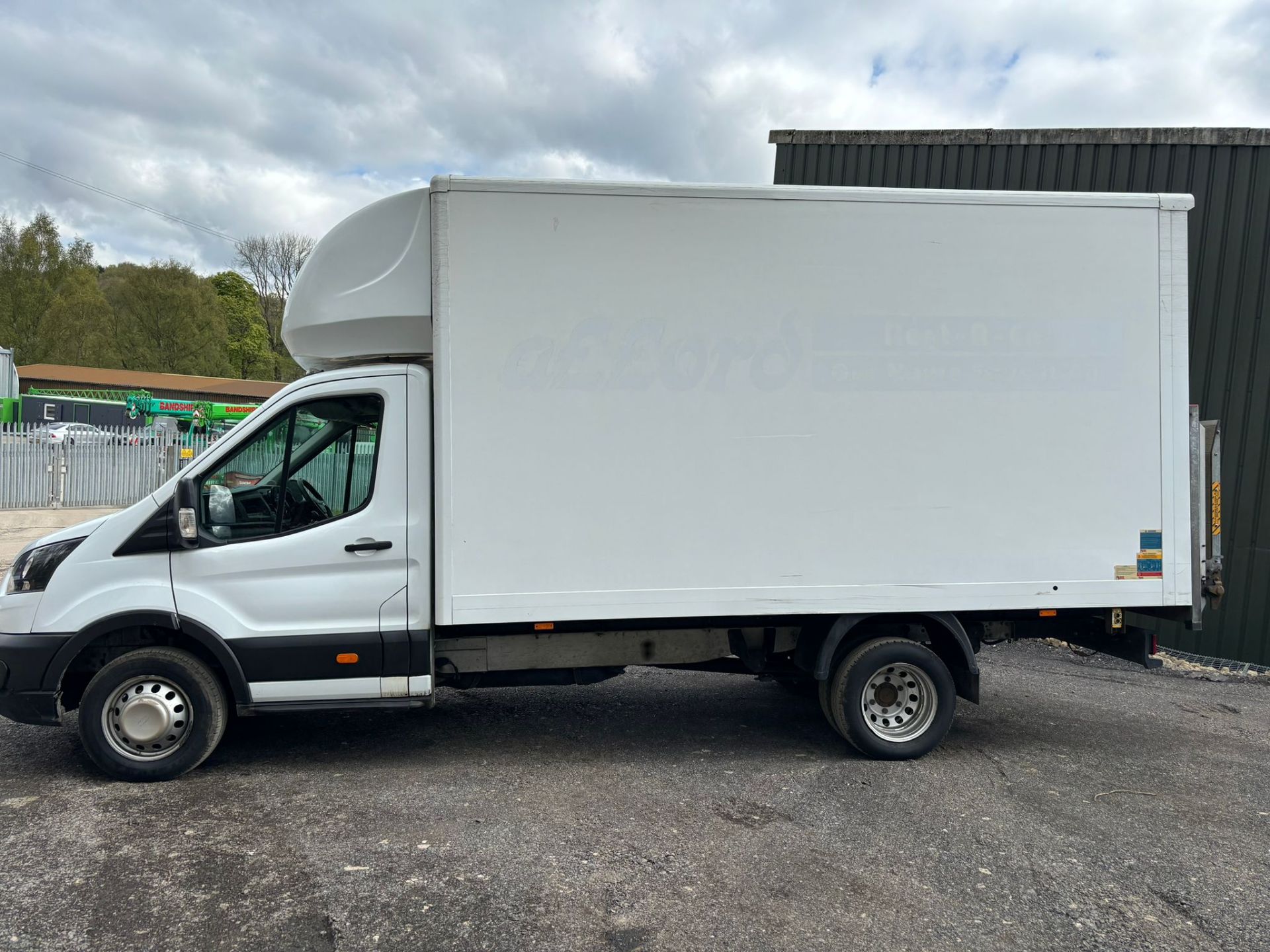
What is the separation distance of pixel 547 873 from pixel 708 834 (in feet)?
2.75

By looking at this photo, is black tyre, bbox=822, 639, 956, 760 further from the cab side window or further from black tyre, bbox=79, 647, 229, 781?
black tyre, bbox=79, 647, 229, 781

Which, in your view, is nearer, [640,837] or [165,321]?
[640,837]

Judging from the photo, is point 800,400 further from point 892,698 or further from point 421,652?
point 421,652

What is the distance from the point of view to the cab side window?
4.84m

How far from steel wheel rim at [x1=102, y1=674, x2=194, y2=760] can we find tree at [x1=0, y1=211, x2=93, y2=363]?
54.5 metres

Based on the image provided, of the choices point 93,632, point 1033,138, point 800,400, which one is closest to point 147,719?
point 93,632

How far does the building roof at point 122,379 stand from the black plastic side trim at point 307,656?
48.0 meters

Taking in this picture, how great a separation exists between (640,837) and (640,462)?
6.19ft

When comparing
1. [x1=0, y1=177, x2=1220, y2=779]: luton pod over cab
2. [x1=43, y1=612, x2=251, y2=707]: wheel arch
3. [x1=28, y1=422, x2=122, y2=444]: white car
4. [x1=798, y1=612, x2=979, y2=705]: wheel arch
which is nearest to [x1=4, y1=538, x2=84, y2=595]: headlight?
[x1=0, y1=177, x2=1220, y2=779]: luton pod over cab

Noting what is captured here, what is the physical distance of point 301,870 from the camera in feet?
12.5

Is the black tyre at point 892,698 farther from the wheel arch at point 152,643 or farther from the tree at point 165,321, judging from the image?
the tree at point 165,321

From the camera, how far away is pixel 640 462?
4.84 metres

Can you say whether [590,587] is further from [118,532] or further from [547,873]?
[118,532]

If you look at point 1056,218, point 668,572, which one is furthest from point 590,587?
point 1056,218
